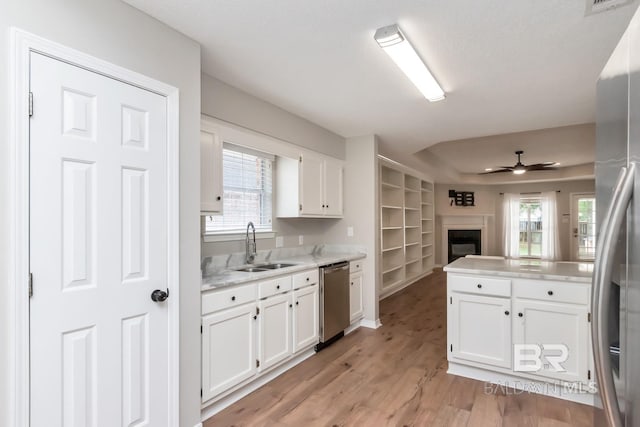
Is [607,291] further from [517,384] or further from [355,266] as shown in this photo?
[355,266]

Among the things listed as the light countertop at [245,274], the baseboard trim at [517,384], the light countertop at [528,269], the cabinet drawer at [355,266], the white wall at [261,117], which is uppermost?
the white wall at [261,117]

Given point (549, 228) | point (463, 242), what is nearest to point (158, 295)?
point (463, 242)

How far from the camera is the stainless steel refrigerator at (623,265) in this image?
29.9 inches

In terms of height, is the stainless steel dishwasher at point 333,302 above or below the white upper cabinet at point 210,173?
below

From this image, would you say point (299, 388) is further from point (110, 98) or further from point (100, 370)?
point (110, 98)

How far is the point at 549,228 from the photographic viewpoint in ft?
30.1

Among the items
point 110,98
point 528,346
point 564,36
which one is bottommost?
point 528,346

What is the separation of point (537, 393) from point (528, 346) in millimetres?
370

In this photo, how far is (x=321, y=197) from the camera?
4.02 meters

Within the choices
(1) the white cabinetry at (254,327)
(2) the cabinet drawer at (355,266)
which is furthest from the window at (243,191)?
(2) the cabinet drawer at (355,266)

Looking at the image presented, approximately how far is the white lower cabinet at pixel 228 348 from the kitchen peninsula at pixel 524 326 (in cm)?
171

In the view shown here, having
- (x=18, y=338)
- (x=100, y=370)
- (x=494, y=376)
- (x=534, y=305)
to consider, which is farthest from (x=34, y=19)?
(x=494, y=376)

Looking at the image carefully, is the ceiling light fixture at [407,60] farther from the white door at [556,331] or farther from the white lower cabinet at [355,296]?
the white lower cabinet at [355,296]

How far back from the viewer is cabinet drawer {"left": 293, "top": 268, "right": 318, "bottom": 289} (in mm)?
3174
